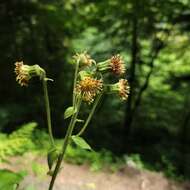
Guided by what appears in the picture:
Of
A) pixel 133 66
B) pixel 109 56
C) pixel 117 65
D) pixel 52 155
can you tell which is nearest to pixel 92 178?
pixel 133 66

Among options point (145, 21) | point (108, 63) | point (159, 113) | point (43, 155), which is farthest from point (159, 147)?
point (108, 63)

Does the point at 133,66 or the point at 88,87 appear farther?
the point at 133,66

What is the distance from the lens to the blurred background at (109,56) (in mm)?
6840

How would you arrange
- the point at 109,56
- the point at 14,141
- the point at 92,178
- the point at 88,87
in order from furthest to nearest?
1. the point at 109,56
2. the point at 92,178
3. the point at 14,141
4. the point at 88,87

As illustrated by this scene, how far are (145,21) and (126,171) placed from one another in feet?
8.19

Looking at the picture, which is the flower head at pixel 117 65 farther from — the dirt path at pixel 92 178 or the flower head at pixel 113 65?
the dirt path at pixel 92 178

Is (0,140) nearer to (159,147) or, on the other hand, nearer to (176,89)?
(159,147)

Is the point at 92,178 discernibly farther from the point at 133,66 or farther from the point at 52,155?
the point at 52,155

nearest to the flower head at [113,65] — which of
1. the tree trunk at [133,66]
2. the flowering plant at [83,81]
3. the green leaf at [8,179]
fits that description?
the flowering plant at [83,81]

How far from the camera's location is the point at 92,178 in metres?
5.05

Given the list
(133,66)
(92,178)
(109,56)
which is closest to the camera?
(92,178)

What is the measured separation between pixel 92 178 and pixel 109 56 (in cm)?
247

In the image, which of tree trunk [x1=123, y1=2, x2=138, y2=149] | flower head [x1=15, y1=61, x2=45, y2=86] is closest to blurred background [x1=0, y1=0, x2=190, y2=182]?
tree trunk [x1=123, y1=2, x2=138, y2=149]

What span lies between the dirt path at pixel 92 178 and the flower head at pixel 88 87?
2510 mm
